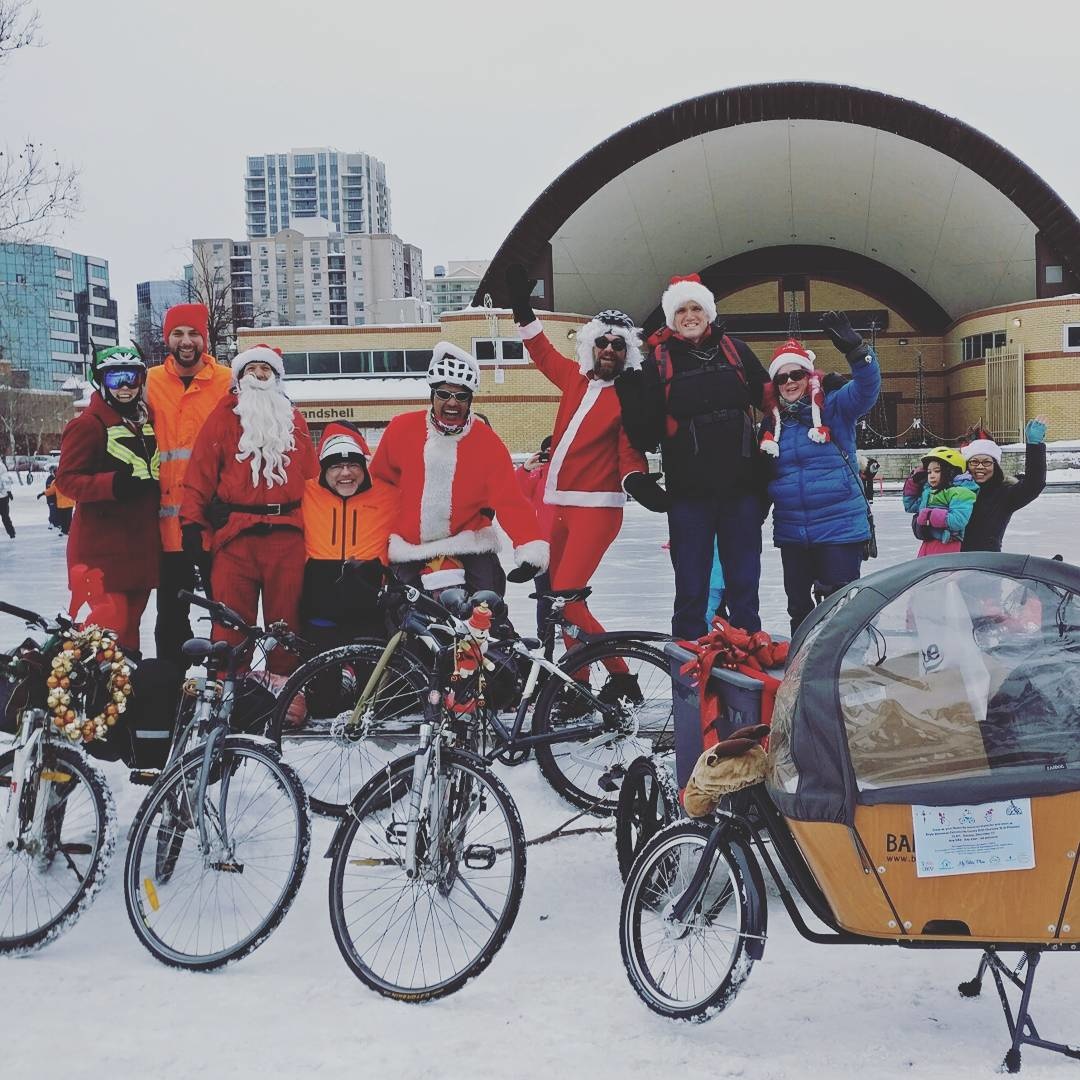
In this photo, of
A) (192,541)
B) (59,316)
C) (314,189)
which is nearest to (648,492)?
(192,541)

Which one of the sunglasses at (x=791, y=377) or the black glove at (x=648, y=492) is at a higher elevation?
the sunglasses at (x=791, y=377)

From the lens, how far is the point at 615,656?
4.69 metres

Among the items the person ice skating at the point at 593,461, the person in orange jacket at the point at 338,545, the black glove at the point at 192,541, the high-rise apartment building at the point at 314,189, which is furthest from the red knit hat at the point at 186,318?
the high-rise apartment building at the point at 314,189

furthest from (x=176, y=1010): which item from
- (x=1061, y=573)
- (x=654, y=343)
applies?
(x=654, y=343)

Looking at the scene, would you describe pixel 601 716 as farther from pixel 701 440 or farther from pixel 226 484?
pixel 226 484

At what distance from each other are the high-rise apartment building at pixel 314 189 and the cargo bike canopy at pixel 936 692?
167 metres

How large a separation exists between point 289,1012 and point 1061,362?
4157cm

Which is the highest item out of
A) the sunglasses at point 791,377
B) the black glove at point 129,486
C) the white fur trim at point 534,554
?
the sunglasses at point 791,377

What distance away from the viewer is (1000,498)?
687 centimetres

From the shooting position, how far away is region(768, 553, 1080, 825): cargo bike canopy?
280 centimetres

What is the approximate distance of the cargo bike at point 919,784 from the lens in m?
2.77

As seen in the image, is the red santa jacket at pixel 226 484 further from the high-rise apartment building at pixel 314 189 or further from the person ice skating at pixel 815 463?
the high-rise apartment building at pixel 314 189

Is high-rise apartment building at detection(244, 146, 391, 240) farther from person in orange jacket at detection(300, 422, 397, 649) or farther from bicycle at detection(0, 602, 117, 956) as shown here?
Answer: bicycle at detection(0, 602, 117, 956)

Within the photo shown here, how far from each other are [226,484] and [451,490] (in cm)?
104
